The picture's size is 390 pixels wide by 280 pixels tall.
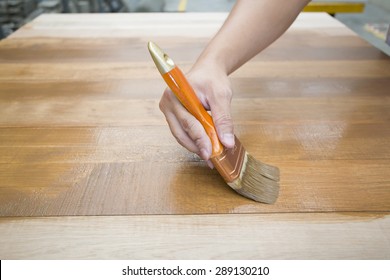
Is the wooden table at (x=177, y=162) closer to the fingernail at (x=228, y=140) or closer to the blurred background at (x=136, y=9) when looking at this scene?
the fingernail at (x=228, y=140)

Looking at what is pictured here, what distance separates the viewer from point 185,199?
0.57 m

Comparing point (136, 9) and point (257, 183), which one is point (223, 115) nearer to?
point (257, 183)

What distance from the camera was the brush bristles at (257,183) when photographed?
0.57 metres

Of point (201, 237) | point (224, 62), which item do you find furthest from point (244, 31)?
point (201, 237)

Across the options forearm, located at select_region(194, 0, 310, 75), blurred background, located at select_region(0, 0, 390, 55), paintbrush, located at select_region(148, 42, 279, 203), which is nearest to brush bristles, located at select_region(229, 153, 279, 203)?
paintbrush, located at select_region(148, 42, 279, 203)

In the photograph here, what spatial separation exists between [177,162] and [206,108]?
11 cm

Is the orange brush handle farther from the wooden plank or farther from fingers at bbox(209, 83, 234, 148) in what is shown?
the wooden plank

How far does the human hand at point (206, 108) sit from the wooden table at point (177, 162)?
0.07m

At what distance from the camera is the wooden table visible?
50 cm

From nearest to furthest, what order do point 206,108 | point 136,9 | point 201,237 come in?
1. point 201,237
2. point 206,108
3. point 136,9

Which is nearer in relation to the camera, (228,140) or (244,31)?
(228,140)

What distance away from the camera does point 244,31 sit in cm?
71
